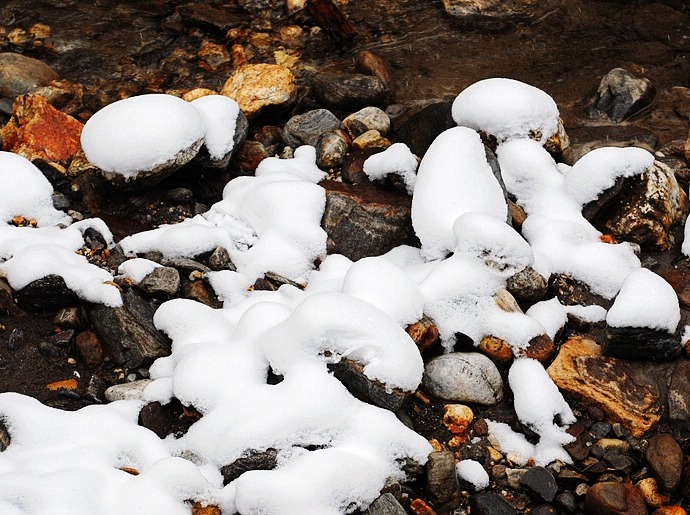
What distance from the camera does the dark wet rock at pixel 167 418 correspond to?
11.3 feet

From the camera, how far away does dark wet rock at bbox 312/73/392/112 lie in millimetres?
5785

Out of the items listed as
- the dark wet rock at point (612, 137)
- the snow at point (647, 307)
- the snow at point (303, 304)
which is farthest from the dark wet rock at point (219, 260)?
the dark wet rock at point (612, 137)

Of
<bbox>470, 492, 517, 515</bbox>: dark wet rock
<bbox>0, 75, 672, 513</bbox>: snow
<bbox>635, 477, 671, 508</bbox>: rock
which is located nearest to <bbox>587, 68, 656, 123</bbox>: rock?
<bbox>0, 75, 672, 513</bbox>: snow

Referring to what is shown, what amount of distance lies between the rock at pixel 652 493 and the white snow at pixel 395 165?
7.55 ft

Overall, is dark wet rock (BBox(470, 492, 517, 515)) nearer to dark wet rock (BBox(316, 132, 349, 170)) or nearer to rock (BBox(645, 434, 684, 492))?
rock (BBox(645, 434, 684, 492))

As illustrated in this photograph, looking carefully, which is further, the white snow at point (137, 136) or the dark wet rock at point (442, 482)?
the white snow at point (137, 136)

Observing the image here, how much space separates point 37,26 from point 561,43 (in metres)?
5.13

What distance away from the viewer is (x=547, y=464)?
138 inches

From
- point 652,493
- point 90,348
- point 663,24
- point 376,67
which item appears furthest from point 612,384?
point 663,24

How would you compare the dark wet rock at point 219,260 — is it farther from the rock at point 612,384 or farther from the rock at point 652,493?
the rock at point 652,493

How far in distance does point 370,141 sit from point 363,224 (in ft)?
3.17

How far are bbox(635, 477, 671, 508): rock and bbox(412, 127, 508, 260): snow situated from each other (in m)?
1.65

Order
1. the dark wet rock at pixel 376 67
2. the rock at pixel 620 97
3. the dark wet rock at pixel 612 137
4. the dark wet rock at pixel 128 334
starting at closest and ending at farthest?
the dark wet rock at pixel 128 334
the dark wet rock at pixel 612 137
the rock at pixel 620 97
the dark wet rock at pixel 376 67

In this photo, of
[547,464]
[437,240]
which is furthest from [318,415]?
[437,240]
